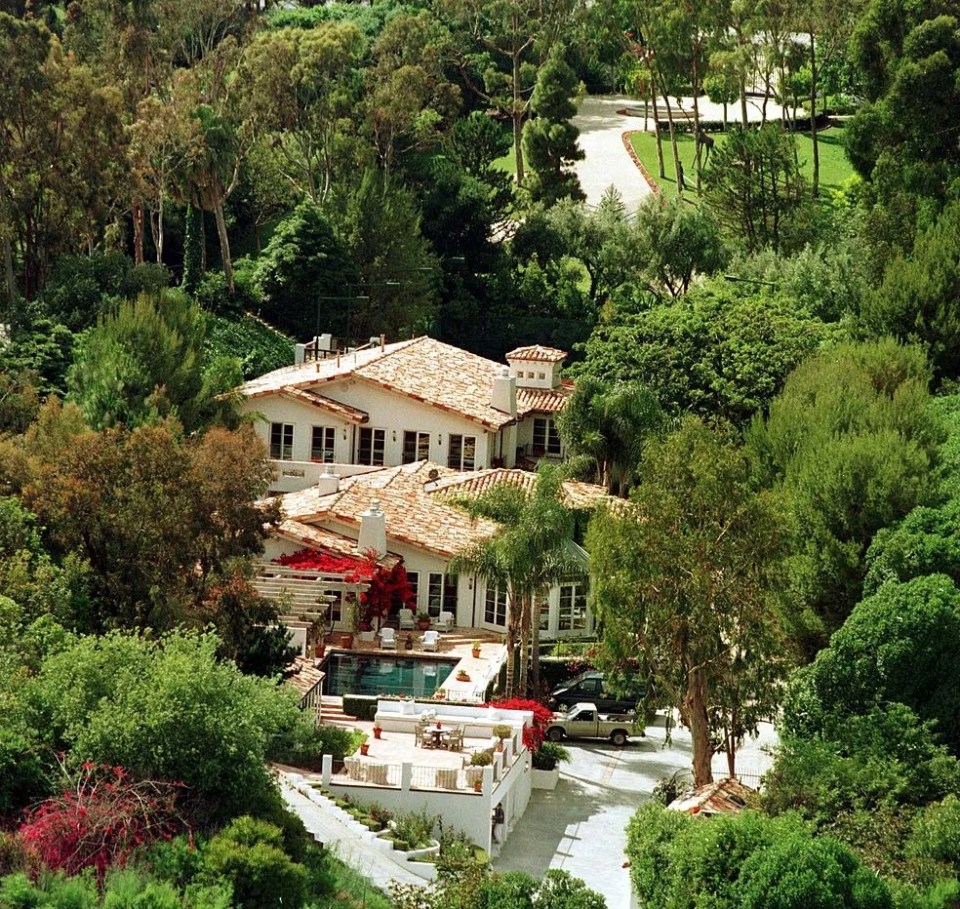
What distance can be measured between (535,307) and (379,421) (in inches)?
867

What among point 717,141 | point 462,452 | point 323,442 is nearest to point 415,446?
point 462,452

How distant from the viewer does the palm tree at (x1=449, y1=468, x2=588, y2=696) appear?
5303 cm

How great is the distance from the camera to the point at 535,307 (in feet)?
299

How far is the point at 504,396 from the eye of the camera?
Result: 71.6 m

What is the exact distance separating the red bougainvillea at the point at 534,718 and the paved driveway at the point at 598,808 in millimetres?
1016

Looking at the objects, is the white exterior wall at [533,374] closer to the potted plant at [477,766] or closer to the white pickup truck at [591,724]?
the white pickup truck at [591,724]

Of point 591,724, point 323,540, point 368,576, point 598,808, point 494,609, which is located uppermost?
point 323,540

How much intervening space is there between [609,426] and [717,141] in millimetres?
49462

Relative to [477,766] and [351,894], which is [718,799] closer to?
[477,766]

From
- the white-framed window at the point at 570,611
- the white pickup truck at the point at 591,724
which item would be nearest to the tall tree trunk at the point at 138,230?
the white-framed window at the point at 570,611

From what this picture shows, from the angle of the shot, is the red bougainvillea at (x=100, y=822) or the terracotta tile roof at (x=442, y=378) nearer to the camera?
the red bougainvillea at (x=100, y=822)

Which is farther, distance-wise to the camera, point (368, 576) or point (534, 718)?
point (368, 576)

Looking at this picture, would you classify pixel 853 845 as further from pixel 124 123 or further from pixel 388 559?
pixel 124 123

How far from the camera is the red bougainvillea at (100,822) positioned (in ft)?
125
